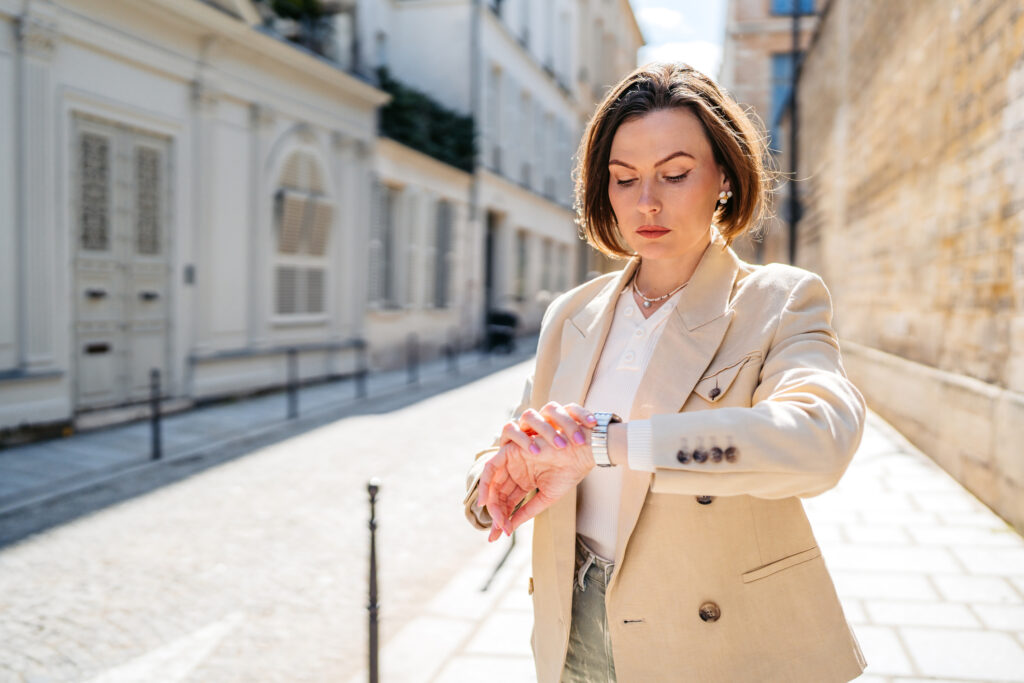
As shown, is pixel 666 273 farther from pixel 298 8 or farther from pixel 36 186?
pixel 298 8

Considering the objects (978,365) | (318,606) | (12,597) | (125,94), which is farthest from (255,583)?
(125,94)

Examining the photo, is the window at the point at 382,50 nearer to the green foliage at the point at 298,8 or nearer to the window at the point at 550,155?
the green foliage at the point at 298,8

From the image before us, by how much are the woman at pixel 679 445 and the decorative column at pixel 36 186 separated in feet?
28.0

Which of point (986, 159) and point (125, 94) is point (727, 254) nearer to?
point (986, 159)

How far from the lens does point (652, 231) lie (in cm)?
151

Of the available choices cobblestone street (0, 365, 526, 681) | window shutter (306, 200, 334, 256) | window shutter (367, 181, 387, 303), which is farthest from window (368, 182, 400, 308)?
cobblestone street (0, 365, 526, 681)

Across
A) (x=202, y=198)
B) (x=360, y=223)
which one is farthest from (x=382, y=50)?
(x=202, y=198)

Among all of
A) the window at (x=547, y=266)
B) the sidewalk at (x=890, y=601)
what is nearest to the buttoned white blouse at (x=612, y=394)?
the sidewalk at (x=890, y=601)

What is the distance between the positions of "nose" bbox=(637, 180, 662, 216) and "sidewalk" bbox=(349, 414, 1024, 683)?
252 cm

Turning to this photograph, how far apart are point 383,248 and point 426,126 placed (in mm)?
3392

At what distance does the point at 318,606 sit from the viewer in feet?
14.1

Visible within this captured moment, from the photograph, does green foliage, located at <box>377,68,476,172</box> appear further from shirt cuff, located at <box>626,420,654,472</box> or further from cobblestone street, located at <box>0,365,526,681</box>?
shirt cuff, located at <box>626,420,654,472</box>

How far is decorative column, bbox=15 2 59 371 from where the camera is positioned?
833 cm

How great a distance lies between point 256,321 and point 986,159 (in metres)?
9.81
